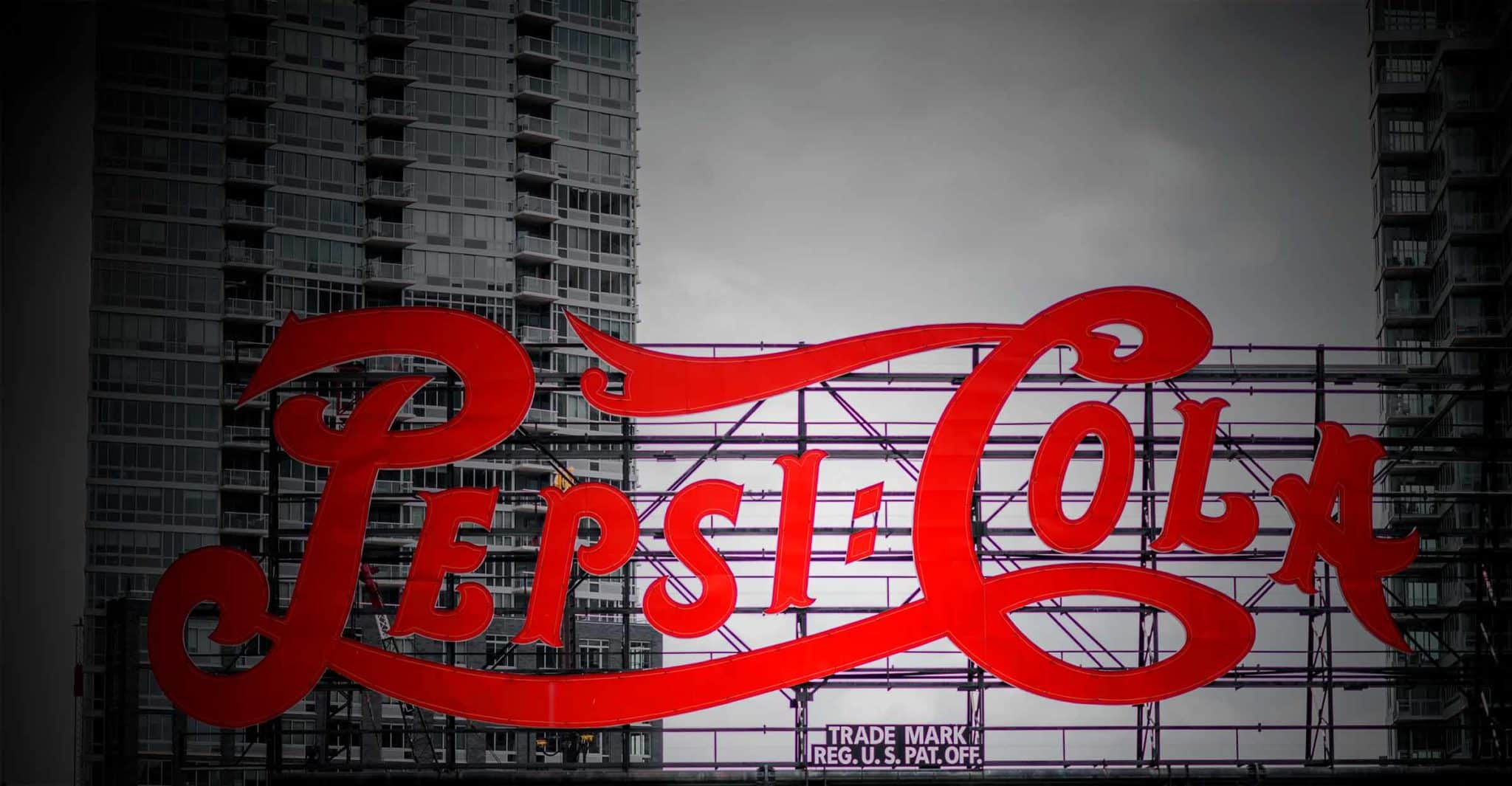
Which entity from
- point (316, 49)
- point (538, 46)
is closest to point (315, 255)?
point (316, 49)

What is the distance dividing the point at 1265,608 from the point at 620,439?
11.9 metres

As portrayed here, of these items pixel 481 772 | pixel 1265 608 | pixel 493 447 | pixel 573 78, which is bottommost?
pixel 481 772

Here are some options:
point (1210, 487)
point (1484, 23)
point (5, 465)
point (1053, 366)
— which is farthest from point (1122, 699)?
point (1484, 23)

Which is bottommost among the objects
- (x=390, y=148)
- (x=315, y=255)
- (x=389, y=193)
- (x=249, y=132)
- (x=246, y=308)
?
(x=246, y=308)

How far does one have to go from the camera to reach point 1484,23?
77875 mm

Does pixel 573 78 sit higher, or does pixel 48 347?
pixel 573 78

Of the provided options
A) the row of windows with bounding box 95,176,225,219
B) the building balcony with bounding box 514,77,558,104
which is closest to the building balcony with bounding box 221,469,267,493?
the row of windows with bounding box 95,176,225,219

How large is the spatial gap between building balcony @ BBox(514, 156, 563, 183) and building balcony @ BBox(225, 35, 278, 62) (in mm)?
10464

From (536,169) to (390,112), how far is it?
6295 millimetres

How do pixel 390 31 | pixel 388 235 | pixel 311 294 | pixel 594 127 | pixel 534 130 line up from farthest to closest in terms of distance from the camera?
pixel 594 127
pixel 534 130
pixel 390 31
pixel 388 235
pixel 311 294

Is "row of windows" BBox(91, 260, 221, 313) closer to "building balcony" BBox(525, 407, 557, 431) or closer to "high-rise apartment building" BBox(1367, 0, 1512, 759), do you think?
"building balcony" BBox(525, 407, 557, 431)

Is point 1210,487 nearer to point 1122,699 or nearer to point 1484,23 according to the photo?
point 1122,699

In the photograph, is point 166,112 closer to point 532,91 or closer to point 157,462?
point 157,462

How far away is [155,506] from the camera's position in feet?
243
